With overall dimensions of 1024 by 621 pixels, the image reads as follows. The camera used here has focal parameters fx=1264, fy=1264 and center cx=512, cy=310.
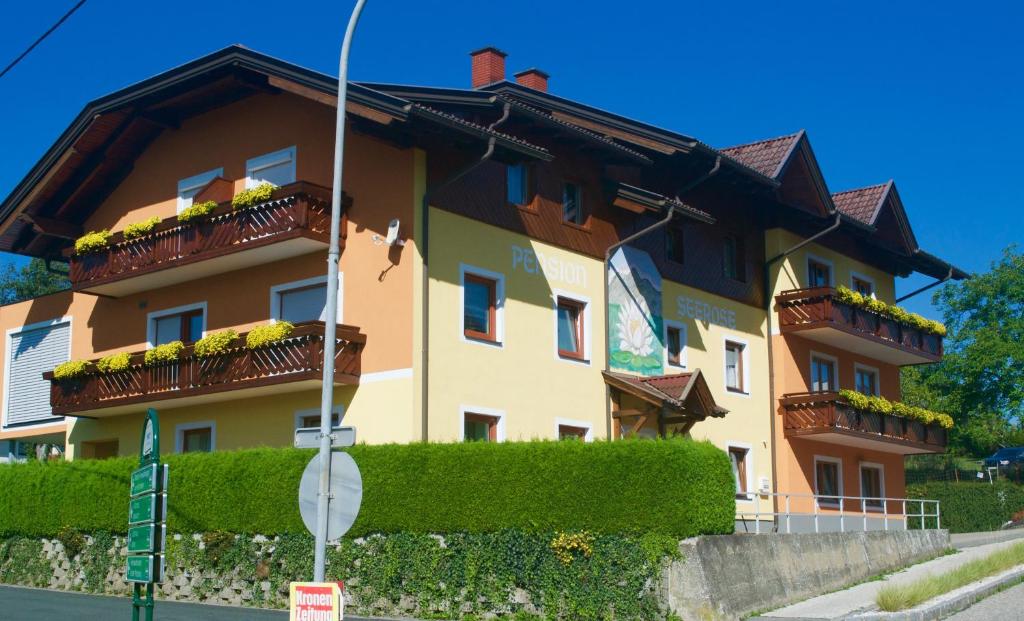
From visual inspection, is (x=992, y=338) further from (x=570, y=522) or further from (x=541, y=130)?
(x=570, y=522)

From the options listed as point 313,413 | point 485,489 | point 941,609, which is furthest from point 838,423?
point 485,489

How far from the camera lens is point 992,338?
62.2 metres

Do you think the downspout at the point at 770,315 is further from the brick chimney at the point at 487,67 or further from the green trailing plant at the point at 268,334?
the green trailing plant at the point at 268,334

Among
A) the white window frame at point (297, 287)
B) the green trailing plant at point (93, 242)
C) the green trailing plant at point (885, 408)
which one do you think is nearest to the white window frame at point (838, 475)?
the green trailing plant at point (885, 408)

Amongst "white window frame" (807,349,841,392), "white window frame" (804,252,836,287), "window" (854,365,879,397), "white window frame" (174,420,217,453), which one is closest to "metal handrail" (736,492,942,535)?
"white window frame" (807,349,841,392)

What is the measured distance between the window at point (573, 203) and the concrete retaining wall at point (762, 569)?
851 centimetres

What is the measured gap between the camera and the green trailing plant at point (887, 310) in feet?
109

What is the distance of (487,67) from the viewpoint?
28.7 metres

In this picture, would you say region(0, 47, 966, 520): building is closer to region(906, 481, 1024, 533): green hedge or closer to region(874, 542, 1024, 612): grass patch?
region(874, 542, 1024, 612): grass patch

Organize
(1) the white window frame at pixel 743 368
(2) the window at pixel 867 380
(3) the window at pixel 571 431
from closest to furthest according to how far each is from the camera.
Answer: (3) the window at pixel 571 431, (1) the white window frame at pixel 743 368, (2) the window at pixel 867 380

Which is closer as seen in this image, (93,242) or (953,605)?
(953,605)

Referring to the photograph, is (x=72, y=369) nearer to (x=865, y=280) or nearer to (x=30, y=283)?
(x=865, y=280)

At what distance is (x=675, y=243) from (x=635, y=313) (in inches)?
132

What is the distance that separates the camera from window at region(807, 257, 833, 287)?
1372 inches
